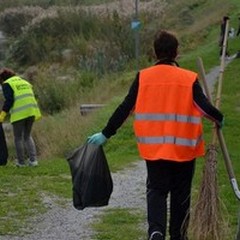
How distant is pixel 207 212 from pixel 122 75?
2241 centimetres

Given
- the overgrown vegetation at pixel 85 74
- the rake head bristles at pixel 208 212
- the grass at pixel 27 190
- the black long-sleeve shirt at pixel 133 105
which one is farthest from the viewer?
the overgrown vegetation at pixel 85 74

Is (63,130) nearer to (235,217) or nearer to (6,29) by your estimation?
(235,217)

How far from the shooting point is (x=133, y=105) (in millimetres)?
6660

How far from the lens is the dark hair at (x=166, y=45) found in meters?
6.52

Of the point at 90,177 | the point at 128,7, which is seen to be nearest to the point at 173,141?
the point at 90,177

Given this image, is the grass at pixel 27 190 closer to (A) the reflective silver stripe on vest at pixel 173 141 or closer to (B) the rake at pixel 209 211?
(B) the rake at pixel 209 211

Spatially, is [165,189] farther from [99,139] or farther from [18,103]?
[18,103]

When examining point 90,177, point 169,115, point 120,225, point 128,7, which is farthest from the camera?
point 128,7

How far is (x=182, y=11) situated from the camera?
165ft

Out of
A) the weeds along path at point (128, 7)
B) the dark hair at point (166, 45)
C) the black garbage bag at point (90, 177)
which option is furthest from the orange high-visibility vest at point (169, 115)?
the weeds along path at point (128, 7)

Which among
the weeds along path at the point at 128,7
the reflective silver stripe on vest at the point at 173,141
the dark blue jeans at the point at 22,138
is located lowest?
the weeds along path at the point at 128,7

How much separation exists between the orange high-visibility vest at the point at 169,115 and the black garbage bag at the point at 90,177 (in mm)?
584

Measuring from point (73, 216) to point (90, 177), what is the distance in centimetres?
246

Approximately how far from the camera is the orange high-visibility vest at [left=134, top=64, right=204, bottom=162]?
21.2 ft
